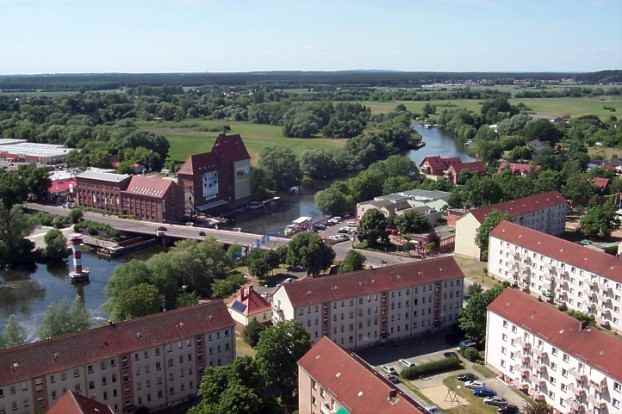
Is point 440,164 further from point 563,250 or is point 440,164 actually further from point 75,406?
point 75,406

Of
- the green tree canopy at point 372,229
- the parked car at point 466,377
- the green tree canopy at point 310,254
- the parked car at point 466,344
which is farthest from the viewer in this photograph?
the green tree canopy at point 372,229

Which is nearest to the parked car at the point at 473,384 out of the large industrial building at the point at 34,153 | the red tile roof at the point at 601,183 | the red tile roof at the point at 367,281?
the red tile roof at the point at 367,281

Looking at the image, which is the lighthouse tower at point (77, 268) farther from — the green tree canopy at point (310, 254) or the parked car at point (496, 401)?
the parked car at point (496, 401)

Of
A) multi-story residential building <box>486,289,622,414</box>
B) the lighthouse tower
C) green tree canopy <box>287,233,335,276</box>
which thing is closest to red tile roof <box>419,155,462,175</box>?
green tree canopy <box>287,233,335,276</box>

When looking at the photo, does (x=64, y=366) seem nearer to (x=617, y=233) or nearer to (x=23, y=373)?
(x=23, y=373)

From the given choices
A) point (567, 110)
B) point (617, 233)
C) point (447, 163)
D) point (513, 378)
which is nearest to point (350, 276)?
point (513, 378)

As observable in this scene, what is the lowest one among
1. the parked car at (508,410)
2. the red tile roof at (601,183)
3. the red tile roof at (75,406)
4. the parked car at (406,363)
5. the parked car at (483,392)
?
the parked car at (508,410)

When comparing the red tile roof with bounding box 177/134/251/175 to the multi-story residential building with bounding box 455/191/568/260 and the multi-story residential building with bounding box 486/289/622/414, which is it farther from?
the multi-story residential building with bounding box 486/289/622/414
